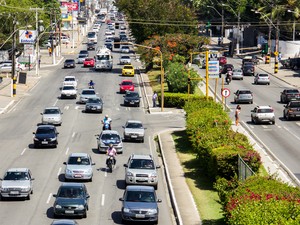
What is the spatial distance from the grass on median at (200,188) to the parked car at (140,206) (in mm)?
2144

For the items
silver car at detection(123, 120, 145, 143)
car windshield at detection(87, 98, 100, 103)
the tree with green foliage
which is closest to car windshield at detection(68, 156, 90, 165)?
silver car at detection(123, 120, 145, 143)

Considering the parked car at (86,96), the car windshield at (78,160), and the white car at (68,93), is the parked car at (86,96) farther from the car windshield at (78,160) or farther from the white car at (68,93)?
the car windshield at (78,160)

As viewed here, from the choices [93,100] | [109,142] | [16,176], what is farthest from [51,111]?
[16,176]

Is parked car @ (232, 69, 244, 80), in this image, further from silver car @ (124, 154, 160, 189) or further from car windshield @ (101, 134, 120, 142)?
silver car @ (124, 154, 160, 189)

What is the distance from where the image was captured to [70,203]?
37375 millimetres

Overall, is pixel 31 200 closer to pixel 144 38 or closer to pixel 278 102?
pixel 278 102

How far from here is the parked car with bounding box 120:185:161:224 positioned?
3653 cm

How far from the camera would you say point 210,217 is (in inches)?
1447

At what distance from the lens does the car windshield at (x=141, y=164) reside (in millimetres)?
45844

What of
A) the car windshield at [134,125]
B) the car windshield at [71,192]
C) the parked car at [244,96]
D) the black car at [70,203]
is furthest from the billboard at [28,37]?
the black car at [70,203]

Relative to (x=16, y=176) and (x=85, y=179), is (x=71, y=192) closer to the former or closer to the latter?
(x=16, y=176)

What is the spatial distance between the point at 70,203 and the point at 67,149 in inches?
818

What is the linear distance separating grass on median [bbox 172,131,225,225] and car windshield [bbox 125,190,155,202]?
2.31 meters

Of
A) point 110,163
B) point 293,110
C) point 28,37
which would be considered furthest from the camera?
point 28,37
